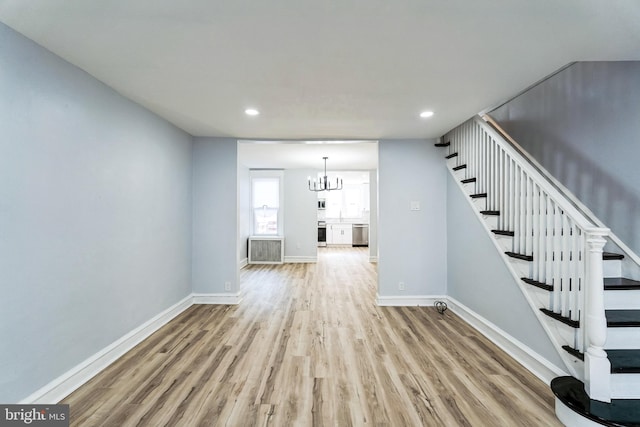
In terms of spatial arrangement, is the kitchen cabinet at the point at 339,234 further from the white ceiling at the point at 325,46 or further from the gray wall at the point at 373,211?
the white ceiling at the point at 325,46

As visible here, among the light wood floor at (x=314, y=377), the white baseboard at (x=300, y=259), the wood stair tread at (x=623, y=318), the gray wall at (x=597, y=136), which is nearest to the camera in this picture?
the light wood floor at (x=314, y=377)

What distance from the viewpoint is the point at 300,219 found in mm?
7598

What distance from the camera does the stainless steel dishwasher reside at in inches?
432

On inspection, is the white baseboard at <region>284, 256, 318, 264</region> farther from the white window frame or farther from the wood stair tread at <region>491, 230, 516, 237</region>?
the wood stair tread at <region>491, 230, 516, 237</region>

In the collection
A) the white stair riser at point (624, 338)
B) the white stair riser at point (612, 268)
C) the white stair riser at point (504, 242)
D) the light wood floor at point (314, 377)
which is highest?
the white stair riser at point (504, 242)

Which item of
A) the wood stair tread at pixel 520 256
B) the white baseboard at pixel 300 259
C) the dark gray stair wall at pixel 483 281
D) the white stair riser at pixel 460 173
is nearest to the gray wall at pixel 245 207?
the white baseboard at pixel 300 259

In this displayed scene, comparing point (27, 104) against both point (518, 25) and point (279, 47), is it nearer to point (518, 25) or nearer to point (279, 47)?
point (279, 47)

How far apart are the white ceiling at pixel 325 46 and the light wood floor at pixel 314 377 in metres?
2.37

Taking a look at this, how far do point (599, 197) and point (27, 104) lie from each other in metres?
4.74

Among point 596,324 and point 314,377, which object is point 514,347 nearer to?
point 596,324

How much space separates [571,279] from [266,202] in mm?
6469

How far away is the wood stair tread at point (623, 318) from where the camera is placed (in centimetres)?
197

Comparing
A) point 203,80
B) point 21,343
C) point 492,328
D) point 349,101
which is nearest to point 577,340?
point 492,328

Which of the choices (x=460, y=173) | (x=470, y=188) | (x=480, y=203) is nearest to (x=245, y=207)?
(x=460, y=173)
